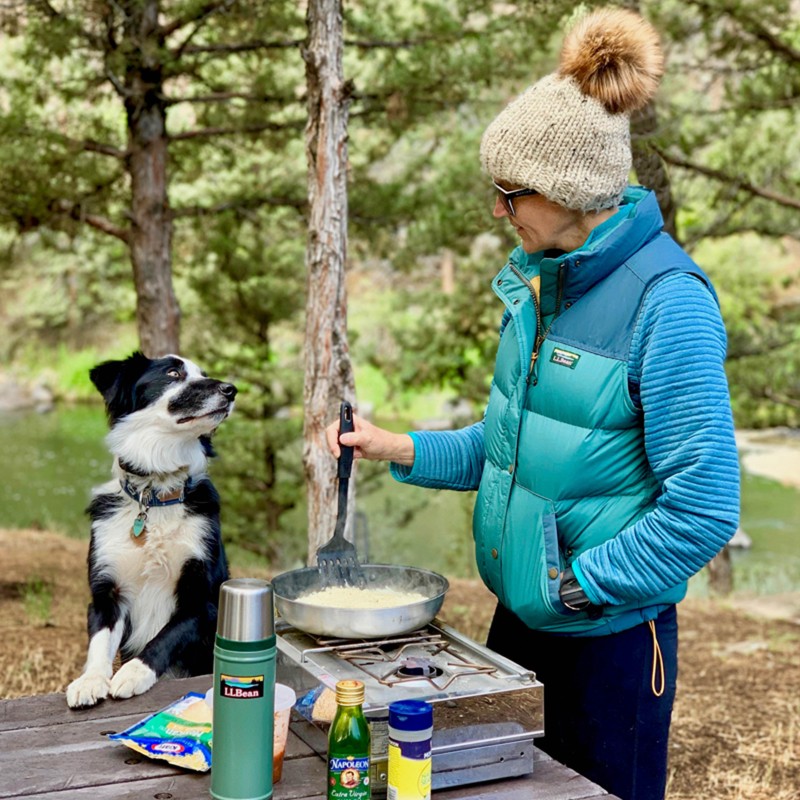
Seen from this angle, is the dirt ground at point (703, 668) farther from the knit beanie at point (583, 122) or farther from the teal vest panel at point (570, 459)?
the knit beanie at point (583, 122)

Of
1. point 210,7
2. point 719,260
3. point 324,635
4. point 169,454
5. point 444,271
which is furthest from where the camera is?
point 444,271

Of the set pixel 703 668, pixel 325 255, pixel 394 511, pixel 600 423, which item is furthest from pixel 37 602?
pixel 394 511

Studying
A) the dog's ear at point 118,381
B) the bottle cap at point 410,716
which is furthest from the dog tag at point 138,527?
the bottle cap at point 410,716

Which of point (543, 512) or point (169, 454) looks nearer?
point (543, 512)

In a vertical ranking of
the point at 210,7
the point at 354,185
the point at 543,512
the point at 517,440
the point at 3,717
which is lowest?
the point at 3,717

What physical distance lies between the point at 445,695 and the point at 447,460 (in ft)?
2.93

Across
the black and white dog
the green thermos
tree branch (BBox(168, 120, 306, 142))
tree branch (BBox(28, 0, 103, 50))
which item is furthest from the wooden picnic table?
tree branch (BBox(168, 120, 306, 142))

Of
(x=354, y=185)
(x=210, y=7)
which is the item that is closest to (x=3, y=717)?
(x=210, y=7)

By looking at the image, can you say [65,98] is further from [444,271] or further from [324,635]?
[444,271]

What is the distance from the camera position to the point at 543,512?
2.13 m

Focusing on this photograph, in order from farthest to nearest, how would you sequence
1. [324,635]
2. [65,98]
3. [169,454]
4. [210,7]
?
[65,98] < [210,7] < [169,454] < [324,635]

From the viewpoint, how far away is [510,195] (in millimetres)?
2184

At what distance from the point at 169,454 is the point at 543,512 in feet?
4.97

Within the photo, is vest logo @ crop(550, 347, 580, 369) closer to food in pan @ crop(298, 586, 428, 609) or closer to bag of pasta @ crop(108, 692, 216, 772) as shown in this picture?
food in pan @ crop(298, 586, 428, 609)
